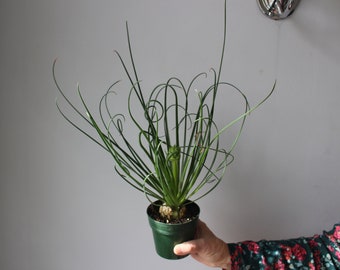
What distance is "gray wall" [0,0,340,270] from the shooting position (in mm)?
715

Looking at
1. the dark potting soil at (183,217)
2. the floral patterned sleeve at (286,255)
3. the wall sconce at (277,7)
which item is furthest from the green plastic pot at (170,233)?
the wall sconce at (277,7)

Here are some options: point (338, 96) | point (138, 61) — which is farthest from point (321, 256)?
point (138, 61)

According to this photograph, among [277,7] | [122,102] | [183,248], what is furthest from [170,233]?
[277,7]

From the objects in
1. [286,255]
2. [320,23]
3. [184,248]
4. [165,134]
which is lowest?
[286,255]

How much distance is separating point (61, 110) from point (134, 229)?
1.31ft

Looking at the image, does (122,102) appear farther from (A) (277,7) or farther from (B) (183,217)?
(A) (277,7)

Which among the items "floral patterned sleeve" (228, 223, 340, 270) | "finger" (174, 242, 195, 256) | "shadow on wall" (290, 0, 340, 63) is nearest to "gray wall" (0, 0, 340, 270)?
"shadow on wall" (290, 0, 340, 63)

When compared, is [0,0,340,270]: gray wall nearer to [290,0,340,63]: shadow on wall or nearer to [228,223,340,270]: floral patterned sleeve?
[290,0,340,63]: shadow on wall

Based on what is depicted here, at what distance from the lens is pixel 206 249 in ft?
2.27

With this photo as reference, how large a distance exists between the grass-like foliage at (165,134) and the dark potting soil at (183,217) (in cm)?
2

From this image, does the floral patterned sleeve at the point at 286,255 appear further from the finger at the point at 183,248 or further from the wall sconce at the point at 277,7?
the wall sconce at the point at 277,7

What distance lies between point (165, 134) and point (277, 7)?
46 centimetres

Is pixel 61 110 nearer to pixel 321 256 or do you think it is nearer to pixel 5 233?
pixel 5 233

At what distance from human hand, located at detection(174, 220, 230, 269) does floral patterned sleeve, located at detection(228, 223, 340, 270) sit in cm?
3
